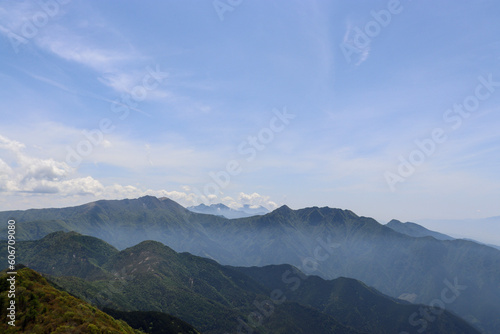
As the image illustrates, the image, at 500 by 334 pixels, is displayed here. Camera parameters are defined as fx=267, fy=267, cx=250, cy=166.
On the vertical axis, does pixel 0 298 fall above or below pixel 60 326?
above

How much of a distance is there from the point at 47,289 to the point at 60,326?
30.2 meters

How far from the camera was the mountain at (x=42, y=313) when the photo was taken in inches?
3344

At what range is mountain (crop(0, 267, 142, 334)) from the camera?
84925 millimetres

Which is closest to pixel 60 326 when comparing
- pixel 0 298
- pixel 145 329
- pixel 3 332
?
pixel 3 332

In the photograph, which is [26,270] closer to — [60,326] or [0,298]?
[0,298]

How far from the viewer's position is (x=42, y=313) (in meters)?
91.6

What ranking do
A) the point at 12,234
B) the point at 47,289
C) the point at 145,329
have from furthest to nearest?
the point at 145,329 < the point at 47,289 < the point at 12,234

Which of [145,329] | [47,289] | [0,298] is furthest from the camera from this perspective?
[145,329]

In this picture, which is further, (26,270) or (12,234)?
(26,270)

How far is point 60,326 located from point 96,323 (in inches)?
623

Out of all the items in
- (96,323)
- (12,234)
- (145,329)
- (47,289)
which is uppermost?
(12,234)

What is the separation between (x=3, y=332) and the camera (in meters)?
80.1

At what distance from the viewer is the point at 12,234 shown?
74062mm

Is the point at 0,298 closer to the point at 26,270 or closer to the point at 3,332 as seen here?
the point at 3,332
